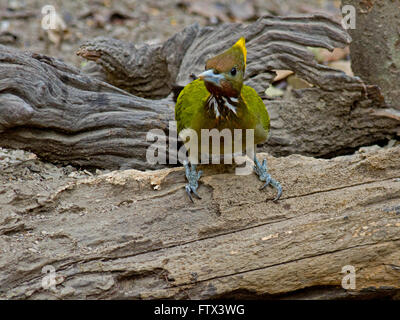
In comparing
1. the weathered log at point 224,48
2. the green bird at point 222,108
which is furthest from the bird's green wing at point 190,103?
the weathered log at point 224,48

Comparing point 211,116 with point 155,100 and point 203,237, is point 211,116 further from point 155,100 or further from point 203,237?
point 155,100

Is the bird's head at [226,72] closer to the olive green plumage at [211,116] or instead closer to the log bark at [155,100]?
Result: the olive green plumage at [211,116]

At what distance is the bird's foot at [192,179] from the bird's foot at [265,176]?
43cm

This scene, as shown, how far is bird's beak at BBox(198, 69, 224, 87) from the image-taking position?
318cm

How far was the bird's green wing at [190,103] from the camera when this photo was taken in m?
3.66

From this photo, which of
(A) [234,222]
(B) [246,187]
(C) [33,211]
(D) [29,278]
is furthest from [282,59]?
(D) [29,278]

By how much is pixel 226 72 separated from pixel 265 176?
2.87 feet

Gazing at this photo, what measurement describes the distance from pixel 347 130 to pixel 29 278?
10.2ft

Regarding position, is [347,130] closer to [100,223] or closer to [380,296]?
[380,296]

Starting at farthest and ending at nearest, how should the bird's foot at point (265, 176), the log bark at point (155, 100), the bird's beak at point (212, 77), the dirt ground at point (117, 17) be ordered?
the dirt ground at point (117, 17) → the log bark at point (155, 100) → the bird's foot at point (265, 176) → the bird's beak at point (212, 77)

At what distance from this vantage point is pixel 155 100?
4613 mm

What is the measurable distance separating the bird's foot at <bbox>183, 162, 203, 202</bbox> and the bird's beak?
2.47ft

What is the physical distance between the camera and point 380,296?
3293mm

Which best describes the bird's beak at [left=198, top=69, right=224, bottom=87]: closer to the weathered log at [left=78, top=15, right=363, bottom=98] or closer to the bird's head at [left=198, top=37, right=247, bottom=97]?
the bird's head at [left=198, top=37, right=247, bottom=97]
